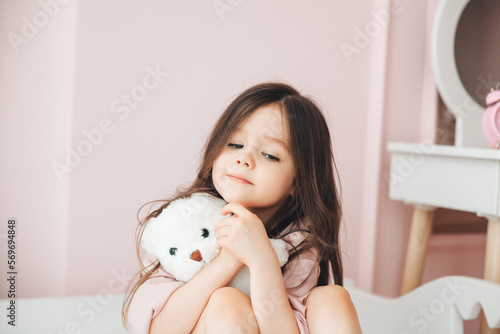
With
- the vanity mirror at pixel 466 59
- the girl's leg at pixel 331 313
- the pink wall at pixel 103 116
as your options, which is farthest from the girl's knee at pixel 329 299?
the vanity mirror at pixel 466 59

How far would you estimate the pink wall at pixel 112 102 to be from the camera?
114 centimetres

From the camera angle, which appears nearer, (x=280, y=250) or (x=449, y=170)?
(x=280, y=250)

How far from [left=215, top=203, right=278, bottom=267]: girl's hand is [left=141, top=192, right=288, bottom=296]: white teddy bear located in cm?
3

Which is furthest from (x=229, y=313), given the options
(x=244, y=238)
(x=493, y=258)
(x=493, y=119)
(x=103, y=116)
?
(x=493, y=119)

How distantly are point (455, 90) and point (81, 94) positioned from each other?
3.25 ft

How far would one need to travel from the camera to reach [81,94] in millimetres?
1142

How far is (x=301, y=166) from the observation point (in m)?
0.84

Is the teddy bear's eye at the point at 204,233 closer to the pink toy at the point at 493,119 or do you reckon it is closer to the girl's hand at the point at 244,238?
the girl's hand at the point at 244,238

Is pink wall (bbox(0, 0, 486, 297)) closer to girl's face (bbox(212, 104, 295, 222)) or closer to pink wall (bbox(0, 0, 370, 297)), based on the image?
pink wall (bbox(0, 0, 370, 297))

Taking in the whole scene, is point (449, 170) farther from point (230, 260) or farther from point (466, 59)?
point (230, 260)

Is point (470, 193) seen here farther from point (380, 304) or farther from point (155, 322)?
point (155, 322)

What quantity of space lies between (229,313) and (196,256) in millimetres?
121

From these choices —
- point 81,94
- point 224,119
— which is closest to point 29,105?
point 81,94

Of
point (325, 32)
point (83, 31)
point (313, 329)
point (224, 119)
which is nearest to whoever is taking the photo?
point (313, 329)
